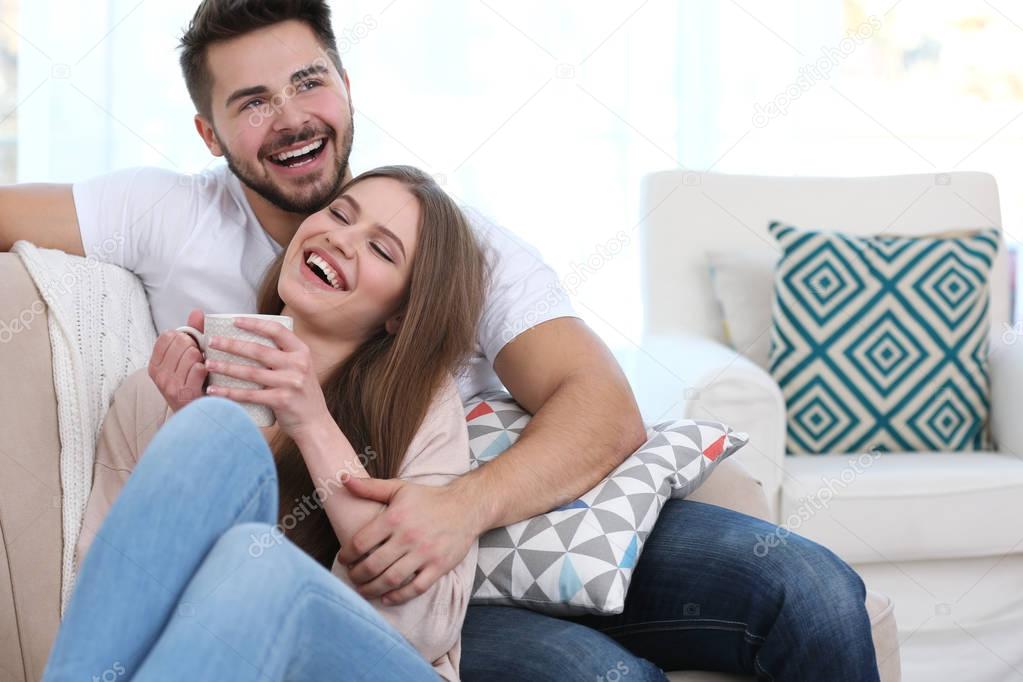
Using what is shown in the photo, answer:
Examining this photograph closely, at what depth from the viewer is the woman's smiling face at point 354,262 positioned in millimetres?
1349

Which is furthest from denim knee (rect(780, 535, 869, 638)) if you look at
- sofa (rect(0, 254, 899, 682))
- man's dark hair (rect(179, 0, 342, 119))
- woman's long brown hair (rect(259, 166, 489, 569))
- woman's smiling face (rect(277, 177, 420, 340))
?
man's dark hair (rect(179, 0, 342, 119))

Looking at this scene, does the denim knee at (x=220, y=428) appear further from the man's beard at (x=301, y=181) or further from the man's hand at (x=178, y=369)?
the man's beard at (x=301, y=181)

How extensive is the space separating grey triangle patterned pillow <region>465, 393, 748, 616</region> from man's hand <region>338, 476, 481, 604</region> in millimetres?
97

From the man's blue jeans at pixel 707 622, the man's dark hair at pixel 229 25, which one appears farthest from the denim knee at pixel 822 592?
the man's dark hair at pixel 229 25

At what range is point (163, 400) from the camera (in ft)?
4.23

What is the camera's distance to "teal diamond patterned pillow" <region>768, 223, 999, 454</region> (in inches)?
85.8

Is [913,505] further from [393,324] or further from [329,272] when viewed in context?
[329,272]

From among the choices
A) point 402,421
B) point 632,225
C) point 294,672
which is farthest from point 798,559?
point 632,225

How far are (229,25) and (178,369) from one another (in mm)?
706

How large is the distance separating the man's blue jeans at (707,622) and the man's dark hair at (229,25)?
97cm

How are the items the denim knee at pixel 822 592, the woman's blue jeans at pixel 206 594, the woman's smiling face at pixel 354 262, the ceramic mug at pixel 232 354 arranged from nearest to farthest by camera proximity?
1. the woman's blue jeans at pixel 206 594
2. the ceramic mug at pixel 232 354
3. the denim knee at pixel 822 592
4. the woman's smiling face at pixel 354 262

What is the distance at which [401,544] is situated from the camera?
1.14 meters

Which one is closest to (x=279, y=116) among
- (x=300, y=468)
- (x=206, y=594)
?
(x=300, y=468)

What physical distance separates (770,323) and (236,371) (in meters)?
1.55
